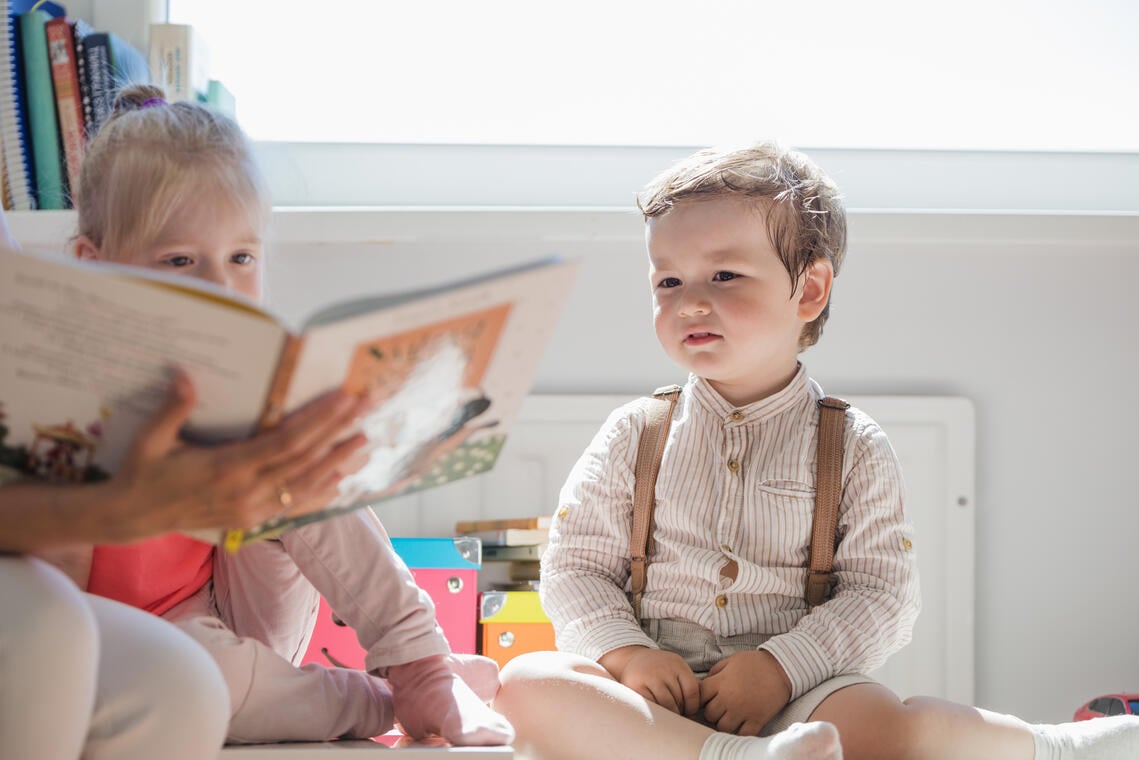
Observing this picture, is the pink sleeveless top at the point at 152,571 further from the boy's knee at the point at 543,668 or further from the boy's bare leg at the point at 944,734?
the boy's bare leg at the point at 944,734

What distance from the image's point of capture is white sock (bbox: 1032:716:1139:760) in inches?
37.7

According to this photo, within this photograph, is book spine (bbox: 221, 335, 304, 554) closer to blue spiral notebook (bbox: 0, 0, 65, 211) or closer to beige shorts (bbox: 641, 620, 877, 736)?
beige shorts (bbox: 641, 620, 877, 736)

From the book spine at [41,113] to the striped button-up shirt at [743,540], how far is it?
0.72m

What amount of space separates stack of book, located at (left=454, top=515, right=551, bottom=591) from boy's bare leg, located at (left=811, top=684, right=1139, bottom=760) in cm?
47

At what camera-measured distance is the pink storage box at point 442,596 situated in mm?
1277

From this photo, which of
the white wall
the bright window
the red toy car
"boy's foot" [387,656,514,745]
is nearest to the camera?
"boy's foot" [387,656,514,745]

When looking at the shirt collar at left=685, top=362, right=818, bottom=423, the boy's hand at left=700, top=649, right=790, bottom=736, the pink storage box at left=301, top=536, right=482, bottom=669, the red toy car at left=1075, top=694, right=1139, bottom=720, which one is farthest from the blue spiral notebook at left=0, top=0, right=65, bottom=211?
the red toy car at left=1075, top=694, right=1139, bottom=720

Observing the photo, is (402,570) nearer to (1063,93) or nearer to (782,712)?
(782,712)

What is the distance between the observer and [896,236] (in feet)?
4.78

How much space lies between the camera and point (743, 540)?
3.56ft

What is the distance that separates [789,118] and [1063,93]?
0.39m

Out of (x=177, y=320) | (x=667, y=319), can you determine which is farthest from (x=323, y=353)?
(x=667, y=319)

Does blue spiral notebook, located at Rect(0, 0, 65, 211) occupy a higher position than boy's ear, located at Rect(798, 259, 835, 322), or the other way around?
blue spiral notebook, located at Rect(0, 0, 65, 211)

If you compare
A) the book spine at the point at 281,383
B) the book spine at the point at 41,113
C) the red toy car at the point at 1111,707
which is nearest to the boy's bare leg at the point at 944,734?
the red toy car at the point at 1111,707
